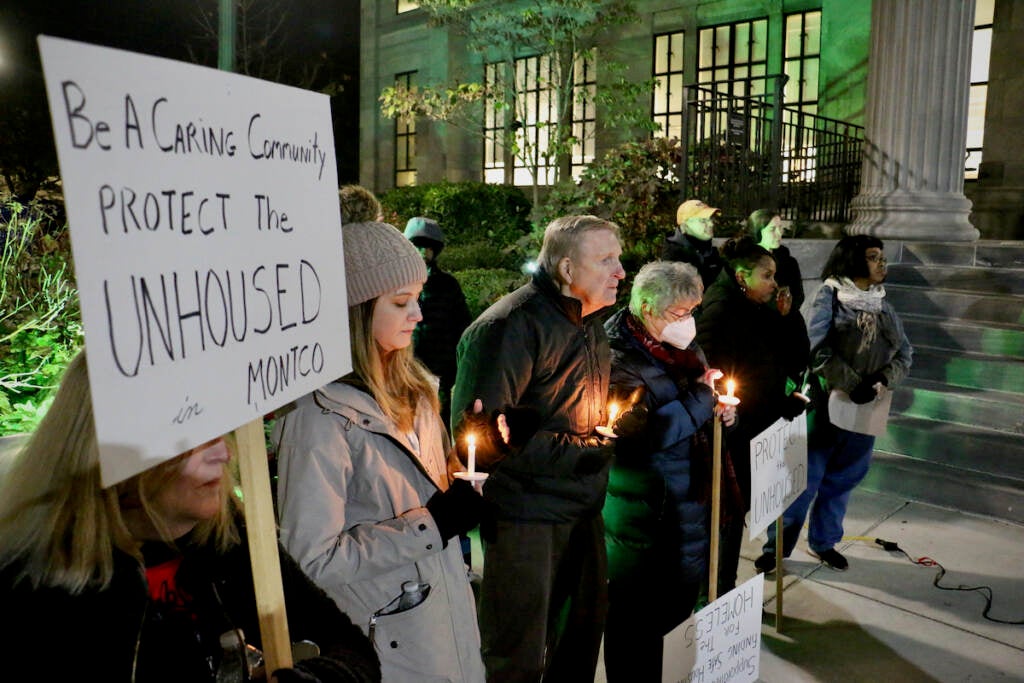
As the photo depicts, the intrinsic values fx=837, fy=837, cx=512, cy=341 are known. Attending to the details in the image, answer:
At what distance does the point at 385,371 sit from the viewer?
7.79 ft

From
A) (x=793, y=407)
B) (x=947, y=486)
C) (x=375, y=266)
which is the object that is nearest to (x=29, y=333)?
(x=375, y=266)

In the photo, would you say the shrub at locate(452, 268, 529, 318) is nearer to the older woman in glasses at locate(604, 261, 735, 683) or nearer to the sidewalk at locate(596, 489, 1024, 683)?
the sidewalk at locate(596, 489, 1024, 683)

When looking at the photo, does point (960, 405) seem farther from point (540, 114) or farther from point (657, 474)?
point (540, 114)

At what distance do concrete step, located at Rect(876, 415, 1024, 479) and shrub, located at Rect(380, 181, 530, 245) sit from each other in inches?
376

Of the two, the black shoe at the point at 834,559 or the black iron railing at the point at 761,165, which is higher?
the black iron railing at the point at 761,165

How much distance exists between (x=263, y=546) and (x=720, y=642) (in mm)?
2388

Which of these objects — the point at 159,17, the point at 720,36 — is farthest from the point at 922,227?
the point at 159,17

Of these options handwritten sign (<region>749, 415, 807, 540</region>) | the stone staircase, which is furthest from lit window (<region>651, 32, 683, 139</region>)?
handwritten sign (<region>749, 415, 807, 540</region>)

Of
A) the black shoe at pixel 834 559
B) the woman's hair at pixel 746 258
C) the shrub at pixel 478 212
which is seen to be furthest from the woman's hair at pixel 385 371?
the shrub at pixel 478 212

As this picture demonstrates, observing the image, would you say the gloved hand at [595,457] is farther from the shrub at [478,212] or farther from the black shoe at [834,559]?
the shrub at [478,212]

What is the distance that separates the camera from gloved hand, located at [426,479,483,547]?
7.22 feet

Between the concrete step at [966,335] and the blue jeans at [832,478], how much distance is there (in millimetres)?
3170

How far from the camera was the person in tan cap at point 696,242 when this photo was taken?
6719mm

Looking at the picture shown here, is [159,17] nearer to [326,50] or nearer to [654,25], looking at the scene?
[326,50]
